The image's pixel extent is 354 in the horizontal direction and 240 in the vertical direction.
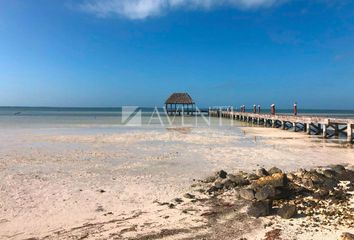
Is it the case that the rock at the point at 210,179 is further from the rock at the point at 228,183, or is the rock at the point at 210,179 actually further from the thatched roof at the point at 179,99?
the thatched roof at the point at 179,99

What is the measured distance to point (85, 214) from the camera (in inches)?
282

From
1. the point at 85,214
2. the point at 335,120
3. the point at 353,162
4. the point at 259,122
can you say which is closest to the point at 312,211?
the point at 85,214

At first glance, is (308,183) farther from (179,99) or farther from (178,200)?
(179,99)

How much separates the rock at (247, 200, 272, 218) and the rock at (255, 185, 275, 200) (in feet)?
1.43

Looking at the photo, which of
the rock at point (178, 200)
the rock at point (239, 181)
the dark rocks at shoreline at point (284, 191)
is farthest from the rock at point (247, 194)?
the rock at point (178, 200)

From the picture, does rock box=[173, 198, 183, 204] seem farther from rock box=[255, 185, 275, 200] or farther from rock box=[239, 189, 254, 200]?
rock box=[255, 185, 275, 200]

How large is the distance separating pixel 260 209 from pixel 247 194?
1046 mm

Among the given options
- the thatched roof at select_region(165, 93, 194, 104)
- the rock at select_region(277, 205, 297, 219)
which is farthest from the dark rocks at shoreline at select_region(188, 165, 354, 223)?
the thatched roof at select_region(165, 93, 194, 104)

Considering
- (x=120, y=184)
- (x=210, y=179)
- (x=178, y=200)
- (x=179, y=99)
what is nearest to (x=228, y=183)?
Answer: (x=210, y=179)

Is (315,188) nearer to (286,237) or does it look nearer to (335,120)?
(286,237)

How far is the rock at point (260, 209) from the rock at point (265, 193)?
1.43ft

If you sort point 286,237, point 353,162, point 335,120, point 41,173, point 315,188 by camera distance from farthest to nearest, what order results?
1. point 335,120
2. point 353,162
3. point 41,173
4. point 315,188
5. point 286,237

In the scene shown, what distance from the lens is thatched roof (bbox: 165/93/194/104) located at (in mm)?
61125

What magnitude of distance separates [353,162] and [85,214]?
10.4 m
